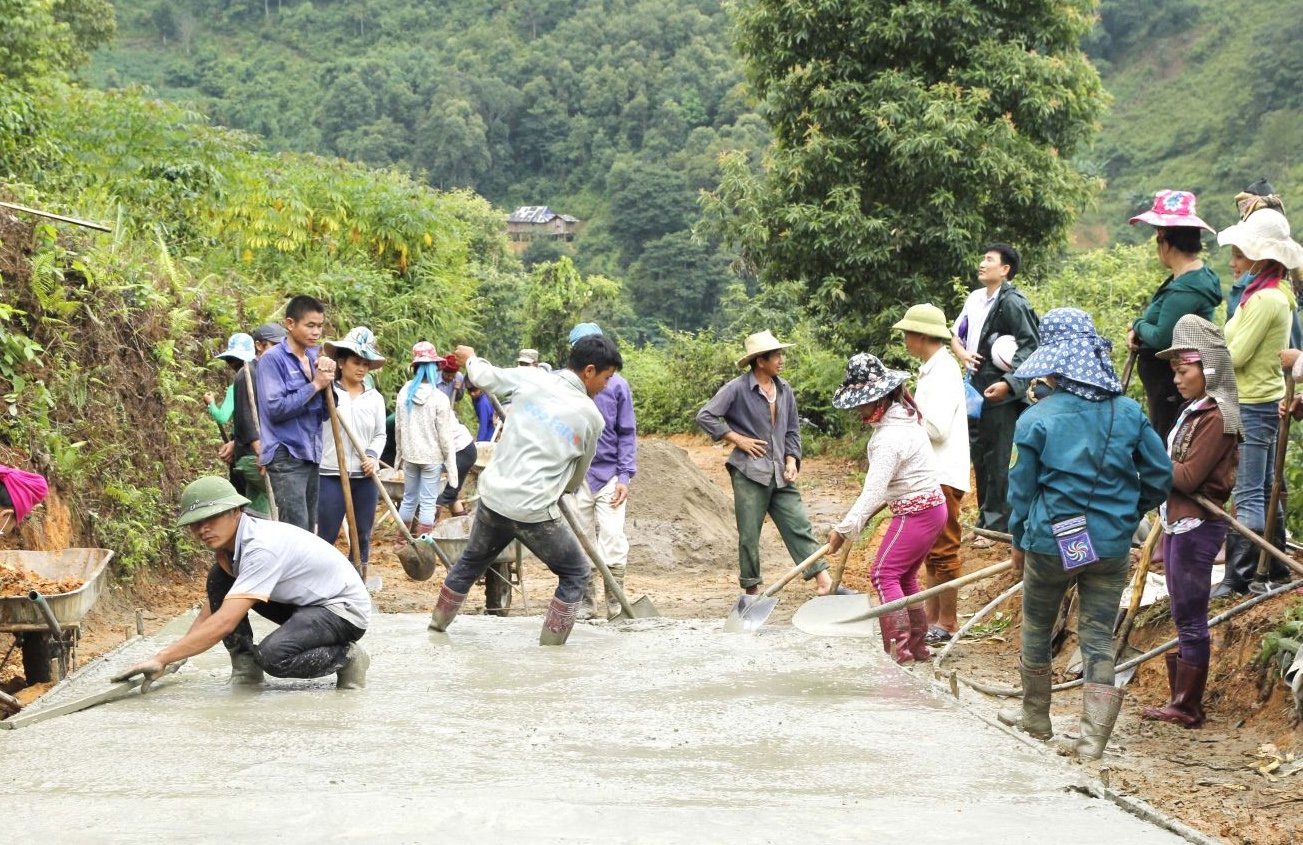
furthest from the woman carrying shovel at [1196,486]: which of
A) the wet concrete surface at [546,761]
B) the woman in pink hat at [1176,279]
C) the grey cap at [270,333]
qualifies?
the grey cap at [270,333]

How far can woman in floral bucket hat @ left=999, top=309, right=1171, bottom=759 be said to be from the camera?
5305 mm

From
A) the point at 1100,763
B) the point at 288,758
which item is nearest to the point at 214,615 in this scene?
the point at 288,758

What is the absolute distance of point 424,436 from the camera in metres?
11.3

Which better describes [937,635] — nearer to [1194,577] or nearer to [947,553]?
[947,553]

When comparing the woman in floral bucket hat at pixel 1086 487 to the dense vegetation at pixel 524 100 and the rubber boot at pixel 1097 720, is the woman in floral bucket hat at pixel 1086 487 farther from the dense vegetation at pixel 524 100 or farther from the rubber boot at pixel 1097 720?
the dense vegetation at pixel 524 100

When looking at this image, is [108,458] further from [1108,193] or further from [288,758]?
[1108,193]

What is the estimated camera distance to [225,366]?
40.7 ft

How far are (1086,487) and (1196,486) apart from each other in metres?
0.82

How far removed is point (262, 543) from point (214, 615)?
363 mm

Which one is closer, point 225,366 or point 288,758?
point 288,758

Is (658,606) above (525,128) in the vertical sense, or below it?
below

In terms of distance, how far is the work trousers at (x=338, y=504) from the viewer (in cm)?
905

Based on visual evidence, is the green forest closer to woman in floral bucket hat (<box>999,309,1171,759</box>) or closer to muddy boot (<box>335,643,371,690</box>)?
woman in floral bucket hat (<box>999,309,1171,759</box>)

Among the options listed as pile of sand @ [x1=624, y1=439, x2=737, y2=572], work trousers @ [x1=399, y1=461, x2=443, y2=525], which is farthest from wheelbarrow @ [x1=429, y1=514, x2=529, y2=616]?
pile of sand @ [x1=624, y1=439, x2=737, y2=572]
